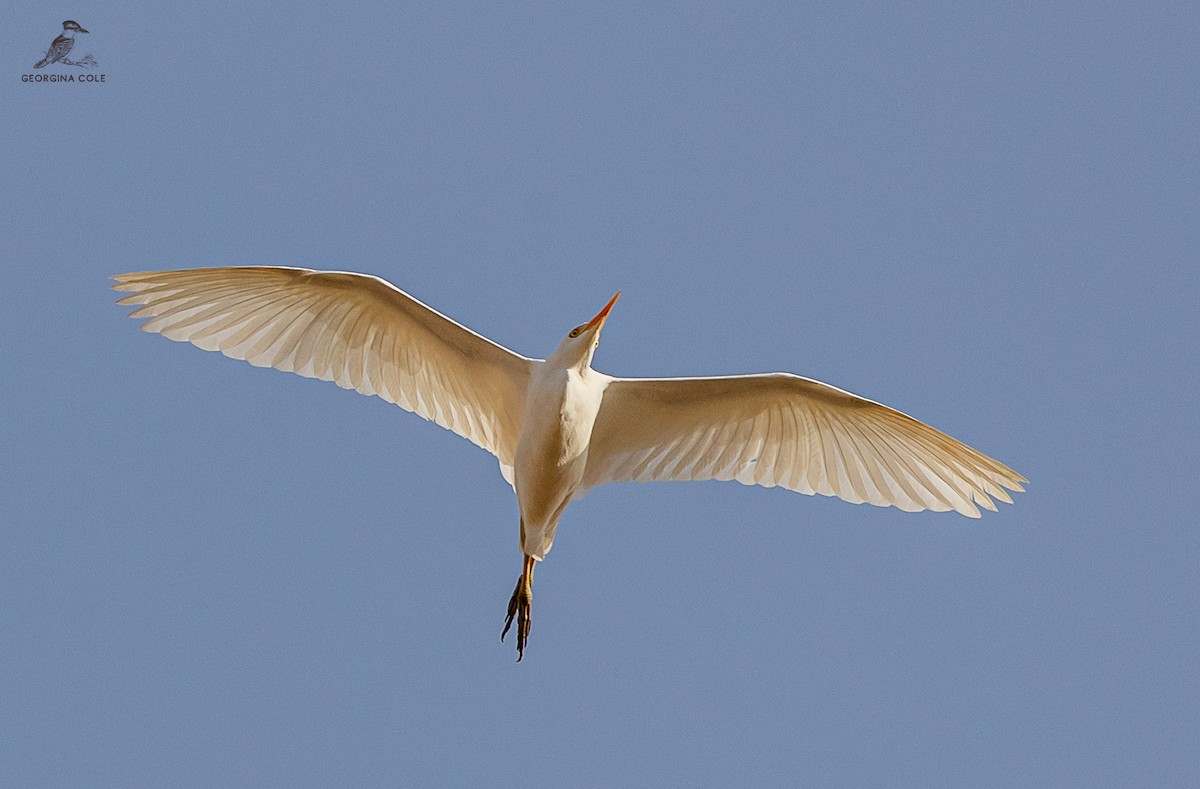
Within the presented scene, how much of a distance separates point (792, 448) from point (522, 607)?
2.79 metres

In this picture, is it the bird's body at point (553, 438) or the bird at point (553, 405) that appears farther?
the bird at point (553, 405)

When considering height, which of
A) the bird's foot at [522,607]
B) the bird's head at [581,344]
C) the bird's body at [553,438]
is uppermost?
the bird's head at [581,344]

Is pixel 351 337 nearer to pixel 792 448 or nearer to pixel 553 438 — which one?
pixel 553 438

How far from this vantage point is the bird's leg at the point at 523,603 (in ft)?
42.5

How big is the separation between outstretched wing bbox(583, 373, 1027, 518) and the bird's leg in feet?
3.13

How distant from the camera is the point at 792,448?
13.0 meters

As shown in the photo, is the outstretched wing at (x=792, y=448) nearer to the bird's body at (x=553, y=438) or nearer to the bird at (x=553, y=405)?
the bird at (x=553, y=405)

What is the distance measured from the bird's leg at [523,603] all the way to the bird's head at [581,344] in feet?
6.47

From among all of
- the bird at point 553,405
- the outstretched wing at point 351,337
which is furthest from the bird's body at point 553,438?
the outstretched wing at point 351,337

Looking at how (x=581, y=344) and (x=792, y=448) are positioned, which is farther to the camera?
(x=792, y=448)

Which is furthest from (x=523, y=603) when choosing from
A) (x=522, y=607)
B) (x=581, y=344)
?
(x=581, y=344)

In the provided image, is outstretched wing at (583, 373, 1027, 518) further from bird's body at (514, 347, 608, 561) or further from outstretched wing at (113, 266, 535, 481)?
outstretched wing at (113, 266, 535, 481)

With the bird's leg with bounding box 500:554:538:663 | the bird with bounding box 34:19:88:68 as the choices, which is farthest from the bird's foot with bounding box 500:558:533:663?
the bird with bounding box 34:19:88:68

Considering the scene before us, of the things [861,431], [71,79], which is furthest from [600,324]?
[71,79]
